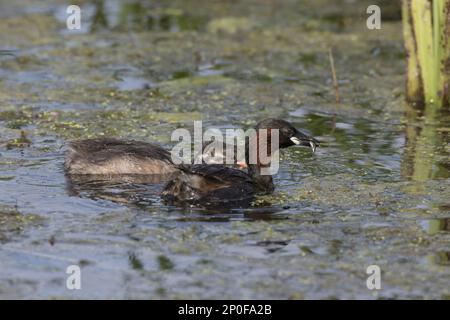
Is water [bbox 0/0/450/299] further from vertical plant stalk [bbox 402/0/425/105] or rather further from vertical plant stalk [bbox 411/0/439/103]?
vertical plant stalk [bbox 411/0/439/103]

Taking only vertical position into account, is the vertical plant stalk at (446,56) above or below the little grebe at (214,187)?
above

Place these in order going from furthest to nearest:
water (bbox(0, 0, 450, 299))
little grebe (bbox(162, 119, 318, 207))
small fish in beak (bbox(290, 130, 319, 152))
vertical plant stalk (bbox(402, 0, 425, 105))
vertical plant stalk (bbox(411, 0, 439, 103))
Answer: vertical plant stalk (bbox(402, 0, 425, 105))
vertical plant stalk (bbox(411, 0, 439, 103))
small fish in beak (bbox(290, 130, 319, 152))
little grebe (bbox(162, 119, 318, 207))
water (bbox(0, 0, 450, 299))

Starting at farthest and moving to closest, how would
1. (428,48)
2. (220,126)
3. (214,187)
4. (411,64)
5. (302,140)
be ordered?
(411,64), (428,48), (220,126), (302,140), (214,187)

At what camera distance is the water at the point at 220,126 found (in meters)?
5.83

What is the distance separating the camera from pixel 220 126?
9984 millimetres

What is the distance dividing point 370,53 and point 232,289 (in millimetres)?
8363

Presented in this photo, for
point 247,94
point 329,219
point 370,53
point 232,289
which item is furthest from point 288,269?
point 370,53

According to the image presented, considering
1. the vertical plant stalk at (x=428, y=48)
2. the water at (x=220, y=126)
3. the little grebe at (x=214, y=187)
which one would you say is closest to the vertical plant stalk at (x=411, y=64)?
the vertical plant stalk at (x=428, y=48)

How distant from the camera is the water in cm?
583

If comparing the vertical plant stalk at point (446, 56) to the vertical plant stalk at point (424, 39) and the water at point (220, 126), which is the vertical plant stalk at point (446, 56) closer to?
the vertical plant stalk at point (424, 39)

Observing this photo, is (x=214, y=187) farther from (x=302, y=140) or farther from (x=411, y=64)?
(x=411, y=64)

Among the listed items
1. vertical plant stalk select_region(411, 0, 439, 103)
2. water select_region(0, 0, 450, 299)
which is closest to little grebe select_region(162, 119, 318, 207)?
water select_region(0, 0, 450, 299)

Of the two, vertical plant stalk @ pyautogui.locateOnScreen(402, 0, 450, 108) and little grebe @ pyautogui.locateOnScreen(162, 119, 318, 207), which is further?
vertical plant stalk @ pyautogui.locateOnScreen(402, 0, 450, 108)

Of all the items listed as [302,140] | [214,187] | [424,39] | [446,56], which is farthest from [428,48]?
[214,187]
